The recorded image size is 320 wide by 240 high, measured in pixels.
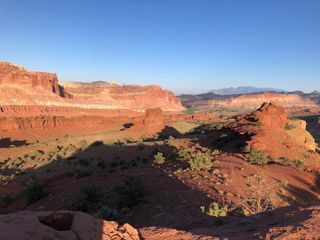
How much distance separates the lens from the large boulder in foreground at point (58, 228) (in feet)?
16.9

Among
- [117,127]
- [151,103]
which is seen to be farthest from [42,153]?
[151,103]

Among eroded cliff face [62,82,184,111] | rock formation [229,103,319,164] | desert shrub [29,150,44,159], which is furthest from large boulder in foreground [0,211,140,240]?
eroded cliff face [62,82,184,111]

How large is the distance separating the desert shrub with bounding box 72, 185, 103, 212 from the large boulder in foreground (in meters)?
5.62

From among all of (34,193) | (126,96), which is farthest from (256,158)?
(126,96)

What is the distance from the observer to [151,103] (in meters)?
113

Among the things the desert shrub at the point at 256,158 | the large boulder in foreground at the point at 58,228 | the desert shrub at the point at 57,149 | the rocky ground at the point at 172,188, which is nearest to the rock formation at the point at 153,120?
the rocky ground at the point at 172,188

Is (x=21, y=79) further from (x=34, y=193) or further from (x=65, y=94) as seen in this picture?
(x=34, y=193)

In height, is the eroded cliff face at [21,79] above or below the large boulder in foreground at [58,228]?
above

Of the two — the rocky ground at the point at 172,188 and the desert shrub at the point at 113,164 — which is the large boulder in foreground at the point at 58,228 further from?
the desert shrub at the point at 113,164

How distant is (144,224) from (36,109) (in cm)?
6498

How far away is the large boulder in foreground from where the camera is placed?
5.14m

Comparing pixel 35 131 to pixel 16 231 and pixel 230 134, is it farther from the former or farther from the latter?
pixel 16 231

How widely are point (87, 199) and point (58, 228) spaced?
6.47 meters

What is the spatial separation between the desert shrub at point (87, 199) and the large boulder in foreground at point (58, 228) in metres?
5.62
